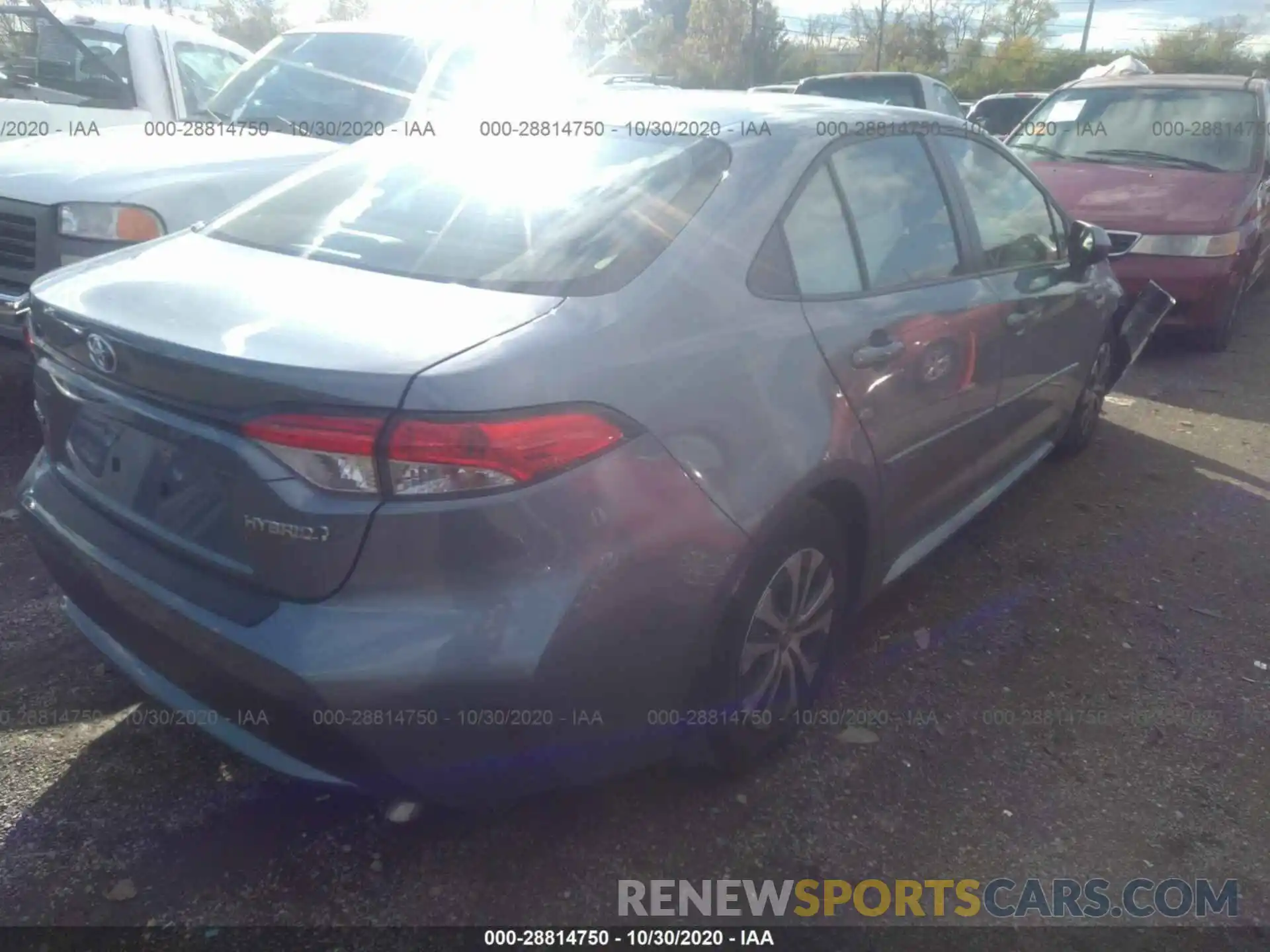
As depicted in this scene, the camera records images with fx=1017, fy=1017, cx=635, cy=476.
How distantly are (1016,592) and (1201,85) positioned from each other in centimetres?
575

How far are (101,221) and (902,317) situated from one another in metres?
3.29

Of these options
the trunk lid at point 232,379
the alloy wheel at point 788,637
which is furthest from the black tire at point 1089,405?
the trunk lid at point 232,379

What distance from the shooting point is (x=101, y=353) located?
2.10 metres

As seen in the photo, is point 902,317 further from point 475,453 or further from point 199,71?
point 199,71

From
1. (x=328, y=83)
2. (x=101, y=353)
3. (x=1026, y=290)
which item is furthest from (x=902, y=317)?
(x=328, y=83)

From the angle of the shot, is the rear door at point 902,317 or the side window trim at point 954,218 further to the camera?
the side window trim at point 954,218

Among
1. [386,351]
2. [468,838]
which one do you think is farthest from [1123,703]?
[386,351]

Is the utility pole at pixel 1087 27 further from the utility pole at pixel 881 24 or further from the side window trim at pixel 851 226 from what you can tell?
the side window trim at pixel 851 226

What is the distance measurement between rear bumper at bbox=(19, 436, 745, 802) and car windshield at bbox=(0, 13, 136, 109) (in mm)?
5338

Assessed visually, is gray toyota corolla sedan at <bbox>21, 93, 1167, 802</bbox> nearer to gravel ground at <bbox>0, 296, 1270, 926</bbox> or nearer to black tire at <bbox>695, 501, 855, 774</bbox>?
black tire at <bbox>695, 501, 855, 774</bbox>

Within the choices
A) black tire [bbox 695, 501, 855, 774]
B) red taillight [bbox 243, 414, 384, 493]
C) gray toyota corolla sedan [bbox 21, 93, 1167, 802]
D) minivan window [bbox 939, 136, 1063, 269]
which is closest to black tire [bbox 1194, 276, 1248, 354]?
minivan window [bbox 939, 136, 1063, 269]

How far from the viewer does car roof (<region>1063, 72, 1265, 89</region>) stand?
7.51 m

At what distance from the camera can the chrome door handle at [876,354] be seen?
2596 millimetres

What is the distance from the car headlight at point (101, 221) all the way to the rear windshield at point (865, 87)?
26.8 ft
